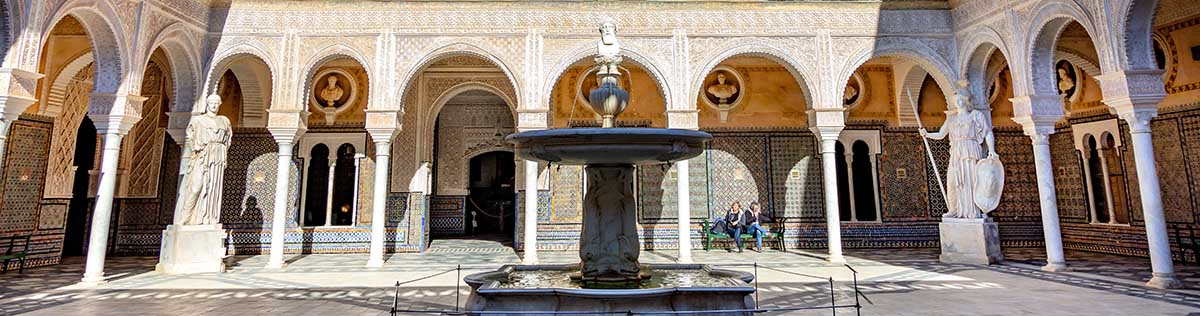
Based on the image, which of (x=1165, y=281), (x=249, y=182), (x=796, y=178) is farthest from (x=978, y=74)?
(x=249, y=182)

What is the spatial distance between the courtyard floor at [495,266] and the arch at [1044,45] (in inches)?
90.2

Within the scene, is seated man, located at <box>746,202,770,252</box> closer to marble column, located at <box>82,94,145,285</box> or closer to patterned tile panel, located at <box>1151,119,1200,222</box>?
patterned tile panel, located at <box>1151,119,1200,222</box>

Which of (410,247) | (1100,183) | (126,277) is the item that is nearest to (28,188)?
(126,277)

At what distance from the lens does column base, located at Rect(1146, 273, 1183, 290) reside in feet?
17.9

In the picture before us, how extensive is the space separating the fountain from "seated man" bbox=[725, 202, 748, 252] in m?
4.38

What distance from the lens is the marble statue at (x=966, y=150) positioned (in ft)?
24.6

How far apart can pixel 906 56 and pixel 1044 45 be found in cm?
163

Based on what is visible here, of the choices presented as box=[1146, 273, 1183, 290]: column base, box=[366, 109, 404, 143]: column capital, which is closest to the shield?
box=[1146, 273, 1183, 290]: column base

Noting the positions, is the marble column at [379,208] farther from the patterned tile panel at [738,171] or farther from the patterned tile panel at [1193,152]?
the patterned tile panel at [1193,152]

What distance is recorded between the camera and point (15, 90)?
5.33 metres

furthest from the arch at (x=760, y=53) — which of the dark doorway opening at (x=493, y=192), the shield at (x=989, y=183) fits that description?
the dark doorway opening at (x=493, y=192)

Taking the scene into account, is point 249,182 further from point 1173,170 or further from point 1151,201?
point 1173,170

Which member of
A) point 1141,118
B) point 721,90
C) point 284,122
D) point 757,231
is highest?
point 721,90

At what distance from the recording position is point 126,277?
21.7 ft
